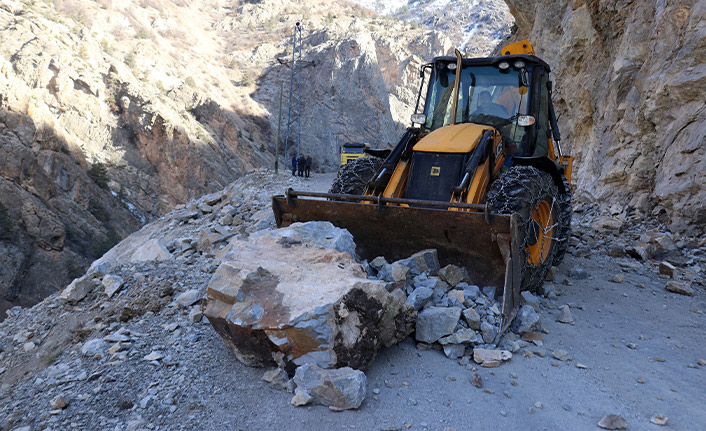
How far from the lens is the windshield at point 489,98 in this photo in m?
5.54

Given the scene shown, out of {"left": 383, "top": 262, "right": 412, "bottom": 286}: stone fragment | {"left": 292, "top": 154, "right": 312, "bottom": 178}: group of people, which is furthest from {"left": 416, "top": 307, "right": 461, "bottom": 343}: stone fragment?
{"left": 292, "top": 154, "right": 312, "bottom": 178}: group of people

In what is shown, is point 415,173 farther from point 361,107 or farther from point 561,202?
point 361,107

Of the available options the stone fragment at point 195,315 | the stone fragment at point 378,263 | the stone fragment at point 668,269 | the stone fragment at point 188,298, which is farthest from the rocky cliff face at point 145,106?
the stone fragment at point 668,269

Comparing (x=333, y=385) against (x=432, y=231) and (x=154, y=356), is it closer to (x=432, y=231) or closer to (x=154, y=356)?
(x=154, y=356)

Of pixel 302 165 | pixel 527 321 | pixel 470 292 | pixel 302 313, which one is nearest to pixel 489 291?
pixel 470 292

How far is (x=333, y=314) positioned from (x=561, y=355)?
6.07 ft

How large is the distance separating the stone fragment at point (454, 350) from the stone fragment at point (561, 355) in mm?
710

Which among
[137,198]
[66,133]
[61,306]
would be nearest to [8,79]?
[66,133]

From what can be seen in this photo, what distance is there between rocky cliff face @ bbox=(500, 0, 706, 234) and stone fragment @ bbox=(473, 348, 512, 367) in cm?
563

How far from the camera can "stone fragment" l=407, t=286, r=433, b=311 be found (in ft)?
12.5

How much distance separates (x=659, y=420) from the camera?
9.20 feet

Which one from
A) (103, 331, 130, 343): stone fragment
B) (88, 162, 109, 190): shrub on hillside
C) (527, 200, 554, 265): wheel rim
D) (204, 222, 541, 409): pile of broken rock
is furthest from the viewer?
(88, 162, 109, 190): shrub on hillside

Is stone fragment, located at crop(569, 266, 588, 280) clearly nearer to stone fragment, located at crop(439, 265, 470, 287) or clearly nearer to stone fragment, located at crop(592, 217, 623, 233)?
stone fragment, located at crop(439, 265, 470, 287)

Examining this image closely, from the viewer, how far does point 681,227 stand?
24.8 feet
